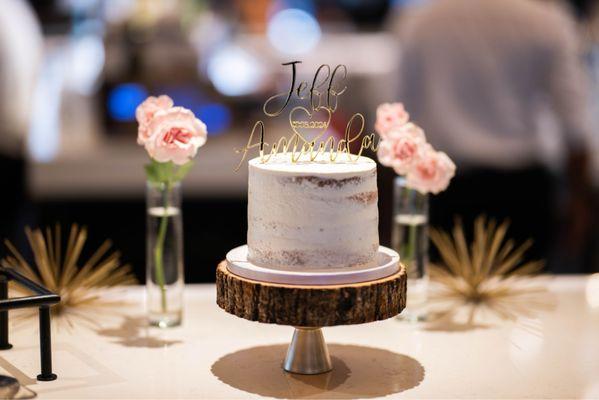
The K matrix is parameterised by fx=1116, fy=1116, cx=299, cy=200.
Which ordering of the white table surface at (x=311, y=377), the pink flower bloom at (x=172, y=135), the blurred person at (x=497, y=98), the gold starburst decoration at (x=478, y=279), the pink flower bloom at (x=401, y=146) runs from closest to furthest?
the white table surface at (x=311, y=377) → the pink flower bloom at (x=172, y=135) → the pink flower bloom at (x=401, y=146) → the gold starburst decoration at (x=478, y=279) → the blurred person at (x=497, y=98)

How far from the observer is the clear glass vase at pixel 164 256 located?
2215mm

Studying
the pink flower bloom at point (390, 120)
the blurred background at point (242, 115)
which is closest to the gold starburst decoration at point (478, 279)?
the pink flower bloom at point (390, 120)

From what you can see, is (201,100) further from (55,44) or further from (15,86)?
(55,44)

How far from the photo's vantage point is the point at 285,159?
75.9 inches

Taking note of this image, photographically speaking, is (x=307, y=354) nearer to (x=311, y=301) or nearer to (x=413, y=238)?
(x=311, y=301)

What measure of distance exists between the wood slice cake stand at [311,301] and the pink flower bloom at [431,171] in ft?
1.28

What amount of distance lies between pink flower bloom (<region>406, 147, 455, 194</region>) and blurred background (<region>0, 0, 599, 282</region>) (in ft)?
4.76

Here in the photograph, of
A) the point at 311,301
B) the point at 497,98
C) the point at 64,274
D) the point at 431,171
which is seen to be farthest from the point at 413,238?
the point at 497,98

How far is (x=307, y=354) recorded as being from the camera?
6.32 feet

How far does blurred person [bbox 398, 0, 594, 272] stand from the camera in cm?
367

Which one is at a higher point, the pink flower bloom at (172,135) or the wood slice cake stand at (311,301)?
the pink flower bloom at (172,135)

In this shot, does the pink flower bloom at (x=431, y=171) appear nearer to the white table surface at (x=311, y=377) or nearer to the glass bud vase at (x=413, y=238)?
the glass bud vase at (x=413, y=238)

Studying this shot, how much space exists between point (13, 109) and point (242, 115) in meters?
0.93

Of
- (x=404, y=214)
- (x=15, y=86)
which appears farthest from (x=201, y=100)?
(x=404, y=214)
